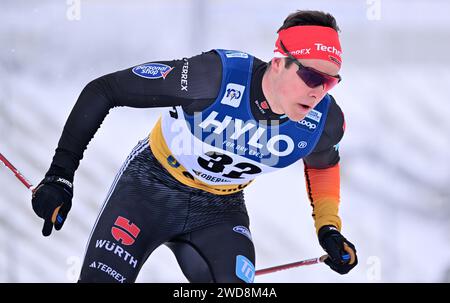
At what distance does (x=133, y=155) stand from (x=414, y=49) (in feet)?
7.17

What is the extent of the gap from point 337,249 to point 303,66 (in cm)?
86

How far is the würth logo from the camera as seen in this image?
11.6 ft

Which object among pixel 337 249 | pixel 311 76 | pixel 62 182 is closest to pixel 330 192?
pixel 337 249

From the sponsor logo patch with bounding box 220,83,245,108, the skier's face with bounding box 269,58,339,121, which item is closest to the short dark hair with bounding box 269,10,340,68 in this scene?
the skier's face with bounding box 269,58,339,121

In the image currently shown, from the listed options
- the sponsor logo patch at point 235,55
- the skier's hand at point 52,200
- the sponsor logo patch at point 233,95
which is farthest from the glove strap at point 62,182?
the sponsor logo patch at point 235,55

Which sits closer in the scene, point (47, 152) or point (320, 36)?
point (320, 36)

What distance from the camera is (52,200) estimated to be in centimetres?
333

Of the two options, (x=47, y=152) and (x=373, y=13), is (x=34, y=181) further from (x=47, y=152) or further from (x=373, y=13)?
(x=373, y=13)

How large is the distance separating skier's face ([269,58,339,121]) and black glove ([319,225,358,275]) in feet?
2.01

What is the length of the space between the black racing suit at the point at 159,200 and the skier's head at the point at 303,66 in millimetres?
100

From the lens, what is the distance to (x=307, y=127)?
12.0 feet

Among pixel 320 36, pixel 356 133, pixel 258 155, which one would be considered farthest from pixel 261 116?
pixel 356 133

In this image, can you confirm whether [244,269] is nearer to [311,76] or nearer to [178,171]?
[178,171]

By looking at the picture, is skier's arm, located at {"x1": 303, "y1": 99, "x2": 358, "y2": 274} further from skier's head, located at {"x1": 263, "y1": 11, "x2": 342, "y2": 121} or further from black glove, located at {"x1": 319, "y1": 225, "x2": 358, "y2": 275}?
skier's head, located at {"x1": 263, "y1": 11, "x2": 342, "y2": 121}
